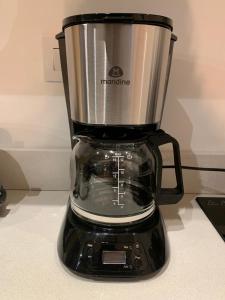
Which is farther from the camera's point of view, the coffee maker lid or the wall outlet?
the wall outlet

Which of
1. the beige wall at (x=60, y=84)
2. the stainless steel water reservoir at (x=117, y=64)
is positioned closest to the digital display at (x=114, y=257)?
the stainless steel water reservoir at (x=117, y=64)

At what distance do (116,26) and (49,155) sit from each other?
1.38 feet

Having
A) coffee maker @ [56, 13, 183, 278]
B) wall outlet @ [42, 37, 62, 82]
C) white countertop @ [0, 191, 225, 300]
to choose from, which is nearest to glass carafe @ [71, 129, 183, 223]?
coffee maker @ [56, 13, 183, 278]

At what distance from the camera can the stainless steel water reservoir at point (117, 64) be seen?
1.55 feet

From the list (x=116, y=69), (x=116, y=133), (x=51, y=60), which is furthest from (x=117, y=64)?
(x=51, y=60)

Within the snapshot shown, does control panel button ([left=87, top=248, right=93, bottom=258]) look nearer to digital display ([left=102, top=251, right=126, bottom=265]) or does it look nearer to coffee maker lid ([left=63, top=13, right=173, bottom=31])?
digital display ([left=102, top=251, right=126, bottom=265])

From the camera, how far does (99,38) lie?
18.8 inches

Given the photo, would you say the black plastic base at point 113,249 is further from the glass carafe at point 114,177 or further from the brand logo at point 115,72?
the brand logo at point 115,72

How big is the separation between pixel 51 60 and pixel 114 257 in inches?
19.1

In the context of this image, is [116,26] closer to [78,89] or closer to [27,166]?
[78,89]

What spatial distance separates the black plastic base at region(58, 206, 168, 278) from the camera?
1.65 ft

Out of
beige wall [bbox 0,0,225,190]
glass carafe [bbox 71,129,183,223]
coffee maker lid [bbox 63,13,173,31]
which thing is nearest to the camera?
coffee maker lid [bbox 63,13,173,31]

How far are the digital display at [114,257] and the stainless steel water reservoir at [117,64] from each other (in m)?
0.22

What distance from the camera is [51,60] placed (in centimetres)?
74
